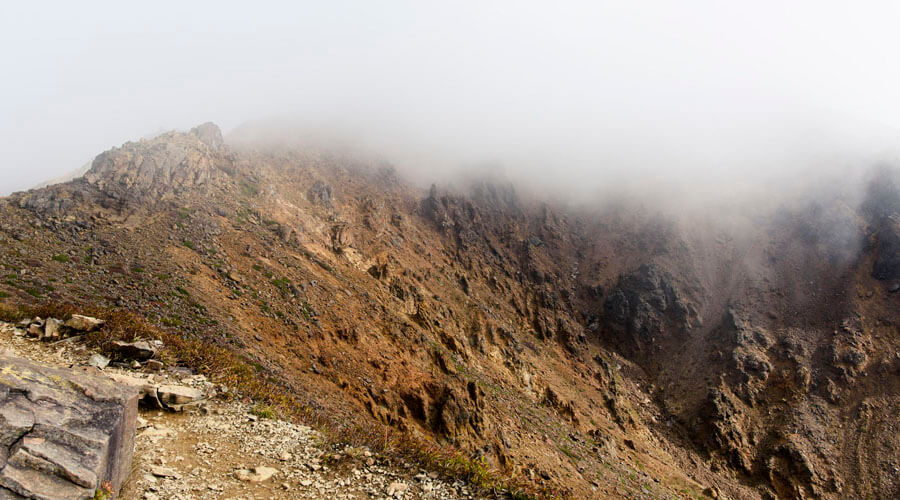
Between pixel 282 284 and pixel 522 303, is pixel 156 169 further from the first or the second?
pixel 522 303

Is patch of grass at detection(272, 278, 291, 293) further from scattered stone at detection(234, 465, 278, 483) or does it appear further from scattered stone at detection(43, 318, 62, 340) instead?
scattered stone at detection(234, 465, 278, 483)

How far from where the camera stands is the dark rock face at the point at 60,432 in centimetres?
540

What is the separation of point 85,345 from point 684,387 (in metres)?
51.4

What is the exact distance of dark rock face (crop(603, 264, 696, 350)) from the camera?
5159 cm

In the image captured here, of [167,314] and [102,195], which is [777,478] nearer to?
[167,314]

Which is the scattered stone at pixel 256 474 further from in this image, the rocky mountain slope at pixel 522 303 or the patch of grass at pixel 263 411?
the rocky mountain slope at pixel 522 303

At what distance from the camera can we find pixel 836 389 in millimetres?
39781

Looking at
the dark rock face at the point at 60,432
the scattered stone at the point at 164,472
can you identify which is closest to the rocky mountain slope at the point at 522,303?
the scattered stone at the point at 164,472

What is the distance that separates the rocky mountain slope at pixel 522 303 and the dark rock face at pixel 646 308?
0.93ft

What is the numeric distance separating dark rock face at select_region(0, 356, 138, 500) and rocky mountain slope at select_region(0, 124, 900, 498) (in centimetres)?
821

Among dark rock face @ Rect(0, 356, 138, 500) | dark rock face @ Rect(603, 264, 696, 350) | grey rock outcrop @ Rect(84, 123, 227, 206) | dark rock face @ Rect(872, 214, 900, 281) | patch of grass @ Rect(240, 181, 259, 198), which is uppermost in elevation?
grey rock outcrop @ Rect(84, 123, 227, 206)

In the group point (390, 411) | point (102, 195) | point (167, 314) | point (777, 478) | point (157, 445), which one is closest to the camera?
point (157, 445)

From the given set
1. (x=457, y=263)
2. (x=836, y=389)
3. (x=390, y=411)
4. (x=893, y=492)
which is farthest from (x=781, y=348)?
(x=390, y=411)

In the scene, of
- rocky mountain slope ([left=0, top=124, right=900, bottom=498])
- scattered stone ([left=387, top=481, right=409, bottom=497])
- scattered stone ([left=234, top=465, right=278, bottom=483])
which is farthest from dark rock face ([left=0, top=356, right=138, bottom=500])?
rocky mountain slope ([left=0, top=124, right=900, bottom=498])
